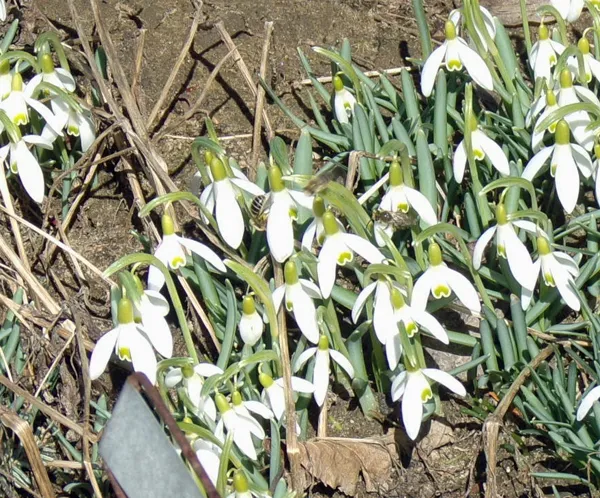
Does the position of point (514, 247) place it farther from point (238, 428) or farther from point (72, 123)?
point (72, 123)

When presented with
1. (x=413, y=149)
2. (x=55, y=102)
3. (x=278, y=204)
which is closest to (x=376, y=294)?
(x=278, y=204)

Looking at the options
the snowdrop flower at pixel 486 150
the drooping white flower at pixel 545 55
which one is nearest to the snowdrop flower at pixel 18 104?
the snowdrop flower at pixel 486 150

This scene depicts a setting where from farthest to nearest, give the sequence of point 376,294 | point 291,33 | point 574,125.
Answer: point 291,33
point 574,125
point 376,294

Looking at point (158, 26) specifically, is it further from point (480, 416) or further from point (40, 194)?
point (480, 416)

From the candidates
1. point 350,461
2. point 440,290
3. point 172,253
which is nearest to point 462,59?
point 440,290

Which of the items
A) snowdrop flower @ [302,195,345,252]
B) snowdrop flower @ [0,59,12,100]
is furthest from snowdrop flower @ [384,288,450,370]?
snowdrop flower @ [0,59,12,100]
